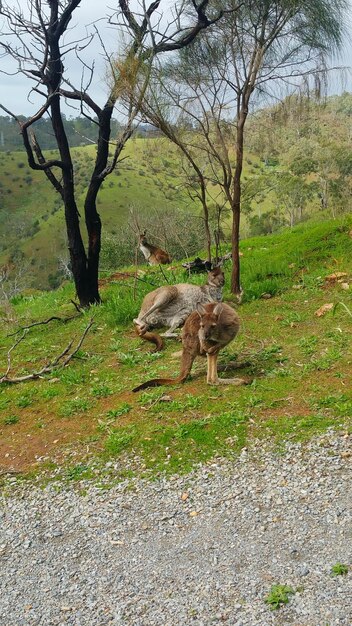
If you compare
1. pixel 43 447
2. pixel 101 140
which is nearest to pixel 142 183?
pixel 101 140

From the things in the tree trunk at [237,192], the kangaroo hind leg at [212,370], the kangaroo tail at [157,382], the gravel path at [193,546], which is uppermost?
the tree trunk at [237,192]

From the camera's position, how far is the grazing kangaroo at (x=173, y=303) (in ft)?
34.0

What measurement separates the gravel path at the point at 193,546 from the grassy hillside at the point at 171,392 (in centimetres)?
39

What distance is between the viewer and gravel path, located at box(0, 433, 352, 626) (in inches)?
154

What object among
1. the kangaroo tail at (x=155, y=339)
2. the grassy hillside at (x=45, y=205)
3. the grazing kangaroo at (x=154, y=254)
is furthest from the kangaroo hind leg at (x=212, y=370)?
the grassy hillside at (x=45, y=205)

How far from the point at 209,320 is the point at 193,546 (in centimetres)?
317

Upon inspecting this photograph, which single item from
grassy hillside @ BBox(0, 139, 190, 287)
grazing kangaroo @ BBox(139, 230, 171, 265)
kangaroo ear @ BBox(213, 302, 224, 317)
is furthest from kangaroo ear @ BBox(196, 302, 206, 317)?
grassy hillside @ BBox(0, 139, 190, 287)

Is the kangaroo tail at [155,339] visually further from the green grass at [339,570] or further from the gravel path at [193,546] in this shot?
the green grass at [339,570]

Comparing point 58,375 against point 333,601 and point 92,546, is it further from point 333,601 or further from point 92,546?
point 333,601

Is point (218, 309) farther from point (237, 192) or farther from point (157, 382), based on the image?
point (237, 192)

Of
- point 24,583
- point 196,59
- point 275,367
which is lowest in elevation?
point 24,583

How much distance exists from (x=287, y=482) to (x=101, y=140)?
8.84 m

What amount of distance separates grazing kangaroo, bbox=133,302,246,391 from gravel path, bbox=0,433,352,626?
1.78 metres

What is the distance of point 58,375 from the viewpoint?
29.2ft
